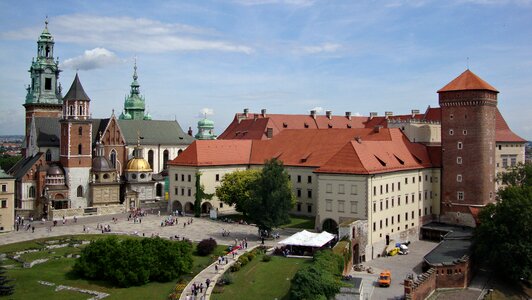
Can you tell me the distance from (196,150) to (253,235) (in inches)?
770

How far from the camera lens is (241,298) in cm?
4156

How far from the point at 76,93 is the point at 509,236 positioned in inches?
2411

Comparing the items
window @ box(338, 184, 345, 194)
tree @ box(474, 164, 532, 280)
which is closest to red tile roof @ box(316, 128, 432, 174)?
window @ box(338, 184, 345, 194)

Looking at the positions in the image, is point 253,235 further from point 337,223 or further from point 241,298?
point 241,298

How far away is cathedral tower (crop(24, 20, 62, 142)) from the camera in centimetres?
9681

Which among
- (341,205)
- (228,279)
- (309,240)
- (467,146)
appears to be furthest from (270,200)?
(467,146)

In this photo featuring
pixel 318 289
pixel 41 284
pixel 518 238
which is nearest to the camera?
pixel 318 289

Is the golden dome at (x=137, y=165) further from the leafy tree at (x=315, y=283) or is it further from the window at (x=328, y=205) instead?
the leafy tree at (x=315, y=283)

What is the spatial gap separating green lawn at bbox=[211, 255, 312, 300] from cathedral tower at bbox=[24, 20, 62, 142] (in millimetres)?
61002

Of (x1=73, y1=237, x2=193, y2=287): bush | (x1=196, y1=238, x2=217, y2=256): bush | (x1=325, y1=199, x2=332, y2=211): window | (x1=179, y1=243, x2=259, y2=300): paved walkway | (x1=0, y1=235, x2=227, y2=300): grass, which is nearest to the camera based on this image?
(x1=0, y1=235, x2=227, y2=300): grass

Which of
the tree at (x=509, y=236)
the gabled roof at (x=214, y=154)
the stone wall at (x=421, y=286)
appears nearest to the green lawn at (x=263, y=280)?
the stone wall at (x=421, y=286)

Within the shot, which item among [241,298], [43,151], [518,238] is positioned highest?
[43,151]

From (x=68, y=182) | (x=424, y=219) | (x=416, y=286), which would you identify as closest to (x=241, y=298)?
(x=416, y=286)

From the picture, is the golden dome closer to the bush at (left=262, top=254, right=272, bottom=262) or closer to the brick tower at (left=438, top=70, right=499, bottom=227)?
the bush at (left=262, top=254, right=272, bottom=262)
